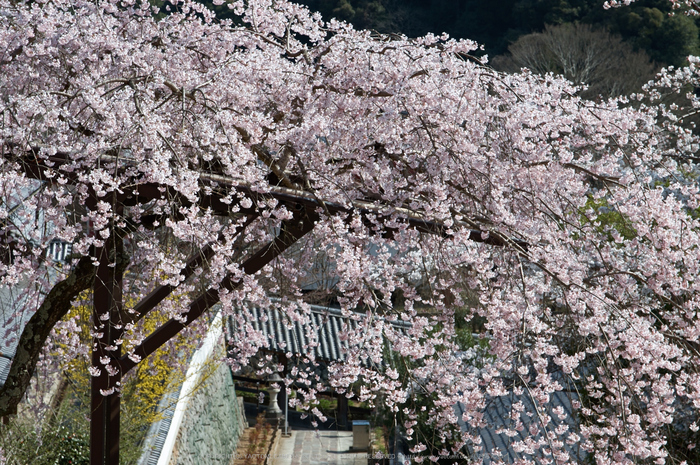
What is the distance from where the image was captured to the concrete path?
1092 cm

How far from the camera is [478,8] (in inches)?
1071

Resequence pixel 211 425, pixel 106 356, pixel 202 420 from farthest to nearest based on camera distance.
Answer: pixel 211 425, pixel 202 420, pixel 106 356

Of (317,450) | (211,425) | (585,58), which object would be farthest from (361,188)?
(585,58)

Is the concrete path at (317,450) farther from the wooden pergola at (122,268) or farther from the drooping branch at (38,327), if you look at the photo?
the wooden pergola at (122,268)

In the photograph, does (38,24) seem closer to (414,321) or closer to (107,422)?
(107,422)

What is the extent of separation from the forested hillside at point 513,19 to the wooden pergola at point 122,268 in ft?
73.3

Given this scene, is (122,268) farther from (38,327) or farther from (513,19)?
(513,19)

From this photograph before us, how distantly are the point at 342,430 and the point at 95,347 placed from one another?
9.42 m

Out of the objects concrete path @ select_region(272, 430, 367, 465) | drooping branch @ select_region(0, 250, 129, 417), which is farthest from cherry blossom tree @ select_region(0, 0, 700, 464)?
concrete path @ select_region(272, 430, 367, 465)

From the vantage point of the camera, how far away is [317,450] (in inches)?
454

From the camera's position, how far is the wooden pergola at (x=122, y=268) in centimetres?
352

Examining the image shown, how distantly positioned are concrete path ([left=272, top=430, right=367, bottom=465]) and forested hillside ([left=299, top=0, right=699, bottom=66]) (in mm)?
16956

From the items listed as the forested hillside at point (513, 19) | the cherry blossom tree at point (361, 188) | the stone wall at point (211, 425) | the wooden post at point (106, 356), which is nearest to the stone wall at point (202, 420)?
the stone wall at point (211, 425)

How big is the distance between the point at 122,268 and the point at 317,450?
8.01 metres
